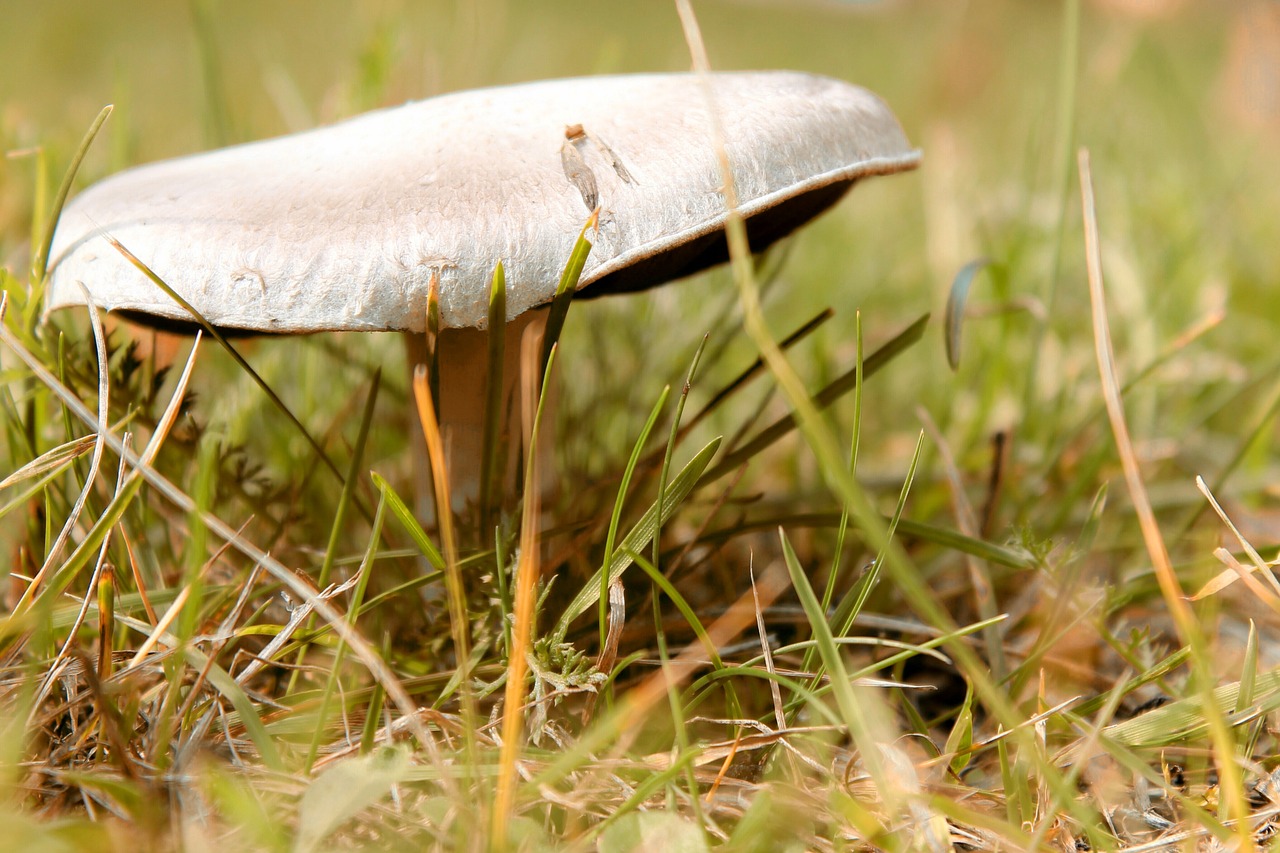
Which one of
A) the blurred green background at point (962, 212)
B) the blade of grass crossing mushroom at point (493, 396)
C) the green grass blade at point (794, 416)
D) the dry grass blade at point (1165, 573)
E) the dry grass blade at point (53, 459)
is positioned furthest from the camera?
the blurred green background at point (962, 212)

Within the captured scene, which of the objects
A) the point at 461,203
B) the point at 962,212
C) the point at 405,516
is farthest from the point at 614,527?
the point at 962,212

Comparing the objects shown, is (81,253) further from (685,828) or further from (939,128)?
(939,128)

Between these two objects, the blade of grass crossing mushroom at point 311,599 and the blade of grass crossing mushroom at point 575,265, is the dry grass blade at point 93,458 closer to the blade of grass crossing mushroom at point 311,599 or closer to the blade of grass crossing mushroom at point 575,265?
the blade of grass crossing mushroom at point 311,599

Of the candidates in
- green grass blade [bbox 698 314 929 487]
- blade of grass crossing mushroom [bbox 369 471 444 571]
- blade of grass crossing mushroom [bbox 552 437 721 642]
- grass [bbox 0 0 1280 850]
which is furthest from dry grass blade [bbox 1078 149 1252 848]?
Result: blade of grass crossing mushroom [bbox 369 471 444 571]

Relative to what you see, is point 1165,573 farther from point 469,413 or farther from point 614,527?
point 469,413

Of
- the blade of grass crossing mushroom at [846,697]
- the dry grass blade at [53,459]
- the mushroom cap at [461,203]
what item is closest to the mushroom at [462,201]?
the mushroom cap at [461,203]

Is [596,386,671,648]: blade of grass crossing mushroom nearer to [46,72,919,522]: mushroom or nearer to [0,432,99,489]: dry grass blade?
[46,72,919,522]: mushroom
